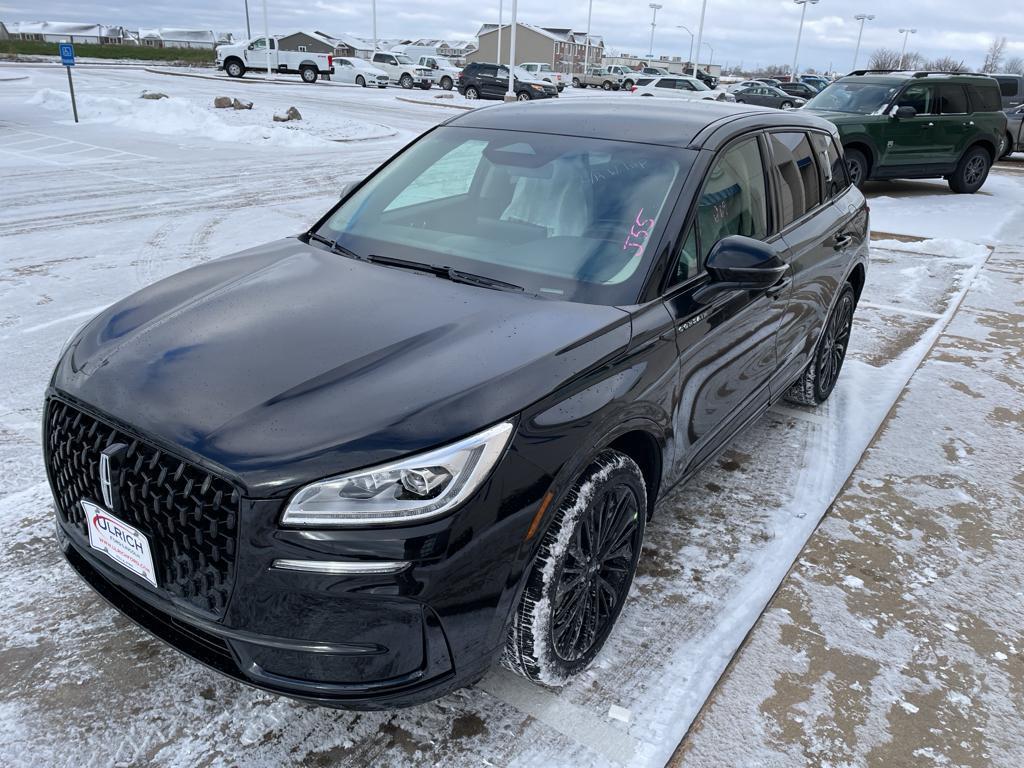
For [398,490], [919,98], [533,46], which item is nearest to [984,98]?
[919,98]

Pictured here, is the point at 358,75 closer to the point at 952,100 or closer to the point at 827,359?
the point at 952,100

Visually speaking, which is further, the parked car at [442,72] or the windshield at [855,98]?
the parked car at [442,72]

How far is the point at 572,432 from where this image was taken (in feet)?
7.23

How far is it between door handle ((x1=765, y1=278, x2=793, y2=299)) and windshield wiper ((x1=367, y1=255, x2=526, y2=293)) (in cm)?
131

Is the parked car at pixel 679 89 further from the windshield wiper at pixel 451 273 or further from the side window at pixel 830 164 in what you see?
the windshield wiper at pixel 451 273

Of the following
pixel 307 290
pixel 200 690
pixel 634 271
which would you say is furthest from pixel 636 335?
pixel 200 690

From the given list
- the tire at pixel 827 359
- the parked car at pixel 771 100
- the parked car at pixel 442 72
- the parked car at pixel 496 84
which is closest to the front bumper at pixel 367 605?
the tire at pixel 827 359

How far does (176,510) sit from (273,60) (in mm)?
43467

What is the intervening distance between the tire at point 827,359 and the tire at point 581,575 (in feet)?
7.55

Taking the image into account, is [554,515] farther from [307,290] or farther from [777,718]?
[307,290]

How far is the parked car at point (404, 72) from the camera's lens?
42031 millimetres

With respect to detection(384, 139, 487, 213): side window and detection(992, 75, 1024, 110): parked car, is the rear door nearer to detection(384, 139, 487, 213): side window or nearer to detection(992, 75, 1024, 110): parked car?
detection(384, 139, 487, 213): side window

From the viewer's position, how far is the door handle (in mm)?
3467

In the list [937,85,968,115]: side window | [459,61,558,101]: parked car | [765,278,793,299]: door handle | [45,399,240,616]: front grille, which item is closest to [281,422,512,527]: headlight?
[45,399,240,616]: front grille
